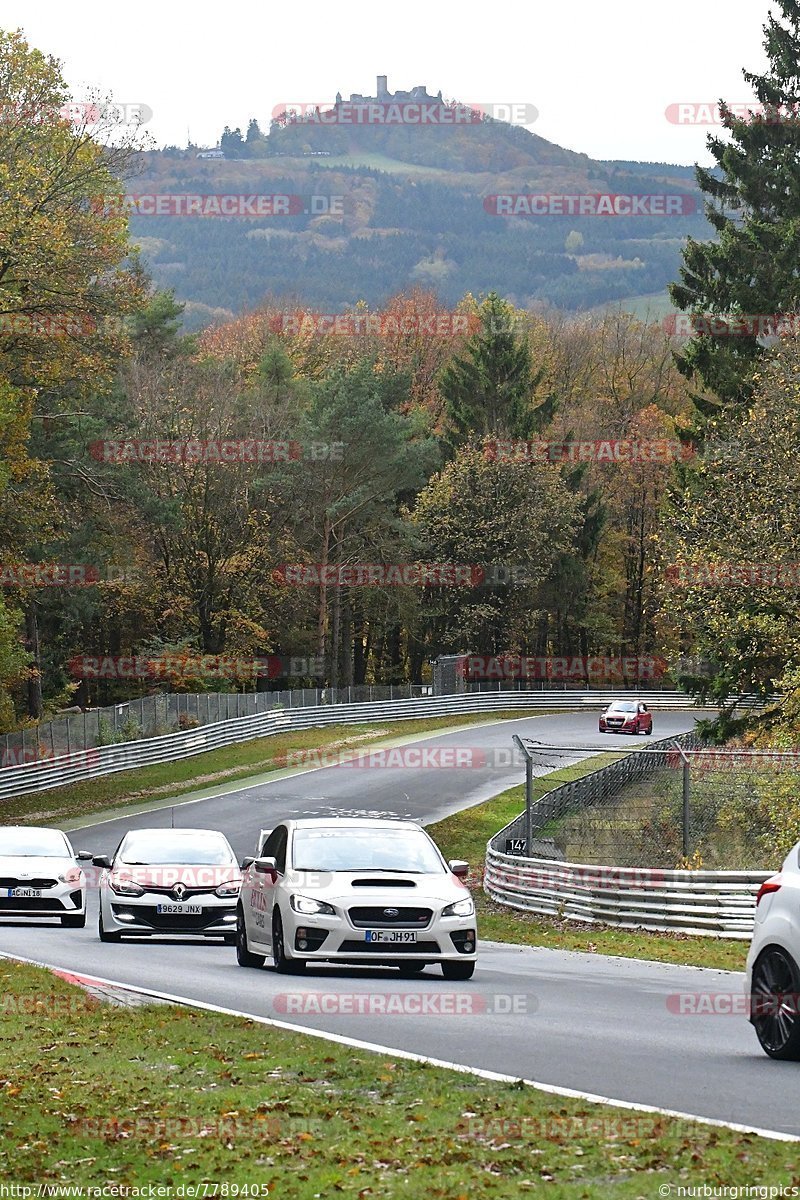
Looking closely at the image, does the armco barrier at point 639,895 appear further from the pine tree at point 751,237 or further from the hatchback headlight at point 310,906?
the pine tree at point 751,237

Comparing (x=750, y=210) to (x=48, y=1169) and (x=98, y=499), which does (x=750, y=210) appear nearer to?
(x=98, y=499)

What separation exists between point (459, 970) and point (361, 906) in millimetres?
1209

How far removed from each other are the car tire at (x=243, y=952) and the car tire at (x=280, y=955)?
2.77 ft

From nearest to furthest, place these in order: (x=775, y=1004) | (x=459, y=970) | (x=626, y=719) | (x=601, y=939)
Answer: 1. (x=775, y=1004)
2. (x=459, y=970)
3. (x=601, y=939)
4. (x=626, y=719)

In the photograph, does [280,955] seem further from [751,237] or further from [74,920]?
[751,237]

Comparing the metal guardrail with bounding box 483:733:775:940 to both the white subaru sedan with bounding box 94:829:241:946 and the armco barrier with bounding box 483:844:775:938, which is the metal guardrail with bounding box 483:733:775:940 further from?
the white subaru sedan with bounding box 94:829:241:946

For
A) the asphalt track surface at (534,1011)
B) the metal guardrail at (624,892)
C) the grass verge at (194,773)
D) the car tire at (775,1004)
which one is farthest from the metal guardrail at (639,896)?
the grass verge at (194,773)

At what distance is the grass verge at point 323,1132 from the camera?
7281mm

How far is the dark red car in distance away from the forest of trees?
4.49 metres

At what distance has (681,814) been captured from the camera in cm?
2617

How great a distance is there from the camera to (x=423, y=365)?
327 feet

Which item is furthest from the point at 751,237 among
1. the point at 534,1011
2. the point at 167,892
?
the point at 534,1011

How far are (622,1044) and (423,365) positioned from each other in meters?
89.8

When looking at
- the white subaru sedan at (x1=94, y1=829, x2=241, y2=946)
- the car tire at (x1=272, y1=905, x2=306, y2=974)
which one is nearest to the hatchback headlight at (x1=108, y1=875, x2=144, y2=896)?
the white subaru sedan at (x1=94, y1=829, x2=241, y2=946)
